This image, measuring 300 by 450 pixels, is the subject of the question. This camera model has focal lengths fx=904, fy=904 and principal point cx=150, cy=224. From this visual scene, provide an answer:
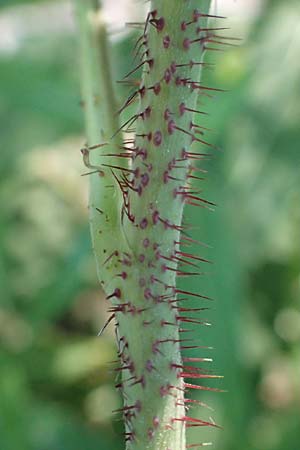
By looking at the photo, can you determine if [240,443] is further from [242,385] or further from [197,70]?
[197,70]

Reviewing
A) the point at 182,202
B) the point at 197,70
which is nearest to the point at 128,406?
the point at 182,202

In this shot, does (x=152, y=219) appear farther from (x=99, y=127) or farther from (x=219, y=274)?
(x=219, y=274)

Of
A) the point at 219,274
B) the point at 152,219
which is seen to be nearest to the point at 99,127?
the point at 152,219

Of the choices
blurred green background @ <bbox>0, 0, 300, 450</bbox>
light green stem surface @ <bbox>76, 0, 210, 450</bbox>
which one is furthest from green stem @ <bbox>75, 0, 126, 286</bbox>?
blurred green background @ <bbox>0, 0, 300, 450</bbox>

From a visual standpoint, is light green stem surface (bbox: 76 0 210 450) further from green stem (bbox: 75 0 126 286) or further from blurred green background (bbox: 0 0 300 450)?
blurred green background (bbox: 0 0 300 450)

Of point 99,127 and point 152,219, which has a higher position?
point 99,127

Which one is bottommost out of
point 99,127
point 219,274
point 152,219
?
point 152,219

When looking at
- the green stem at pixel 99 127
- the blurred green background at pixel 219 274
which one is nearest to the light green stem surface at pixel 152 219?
the green stem at pixel 99 127

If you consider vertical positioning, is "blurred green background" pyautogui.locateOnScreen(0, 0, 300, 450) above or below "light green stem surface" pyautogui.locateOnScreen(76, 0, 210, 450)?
above
